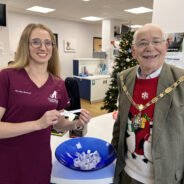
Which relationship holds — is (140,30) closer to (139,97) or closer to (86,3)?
(139,97)

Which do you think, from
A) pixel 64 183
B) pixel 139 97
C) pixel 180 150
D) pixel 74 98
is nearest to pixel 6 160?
pixel 64 183

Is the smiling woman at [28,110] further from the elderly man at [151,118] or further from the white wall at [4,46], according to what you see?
the white wall at [4,46]

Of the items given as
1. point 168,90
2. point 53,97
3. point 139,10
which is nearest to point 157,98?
point 168,90

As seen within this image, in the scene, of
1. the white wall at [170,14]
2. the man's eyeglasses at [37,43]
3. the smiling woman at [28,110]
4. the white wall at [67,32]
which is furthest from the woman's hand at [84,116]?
the white wall at [67,32]

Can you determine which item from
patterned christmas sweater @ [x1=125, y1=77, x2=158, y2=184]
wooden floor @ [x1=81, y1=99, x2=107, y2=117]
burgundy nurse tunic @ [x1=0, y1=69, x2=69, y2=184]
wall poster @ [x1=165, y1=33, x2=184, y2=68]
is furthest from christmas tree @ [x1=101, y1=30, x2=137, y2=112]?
burgundy nurse tunic @ [x1=0, y1=69, x2=69, y2=184]

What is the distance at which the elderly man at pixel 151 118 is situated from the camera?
3.41 ft

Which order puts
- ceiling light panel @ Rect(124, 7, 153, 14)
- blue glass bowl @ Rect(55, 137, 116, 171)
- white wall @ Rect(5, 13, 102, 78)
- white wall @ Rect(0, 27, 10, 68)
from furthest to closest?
1. white wall @ Rect(5, 13, 102, 78)
2. ceiling light panel @ Rect(124, 7, 153, 14)
3. white wall @ Rect(0, 27, 10, 68)
4. blue glass bowl @ Rect(55, 137, 116, 171)

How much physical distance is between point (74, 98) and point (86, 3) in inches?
139

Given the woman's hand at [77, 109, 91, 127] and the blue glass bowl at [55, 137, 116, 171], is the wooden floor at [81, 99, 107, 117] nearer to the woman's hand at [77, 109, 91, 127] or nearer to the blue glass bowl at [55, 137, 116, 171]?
the blue glass bowl at [55, 137, 116, 171]

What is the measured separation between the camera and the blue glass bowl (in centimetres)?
129

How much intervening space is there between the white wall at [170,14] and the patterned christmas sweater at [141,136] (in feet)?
4.96

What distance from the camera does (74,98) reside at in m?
3.10

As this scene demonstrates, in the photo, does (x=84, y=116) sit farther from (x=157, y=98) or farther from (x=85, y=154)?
(x=157, y=98)

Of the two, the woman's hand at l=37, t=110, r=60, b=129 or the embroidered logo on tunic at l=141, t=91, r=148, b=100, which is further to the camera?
the embroidered logo on tunic at l=141, t=91, r=148, b=100
